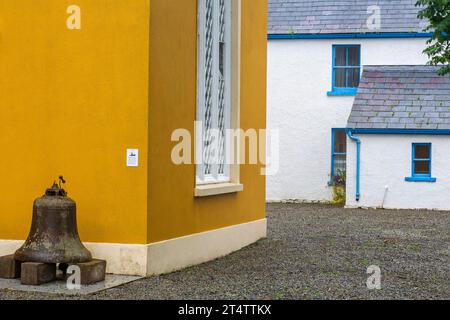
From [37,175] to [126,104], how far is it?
1.52 m

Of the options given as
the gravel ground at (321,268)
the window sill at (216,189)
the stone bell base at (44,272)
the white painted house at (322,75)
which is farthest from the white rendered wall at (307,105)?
the stone bell base at (44,272)

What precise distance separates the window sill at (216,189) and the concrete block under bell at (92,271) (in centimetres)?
242

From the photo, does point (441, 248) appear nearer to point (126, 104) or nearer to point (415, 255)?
point (415, 255)

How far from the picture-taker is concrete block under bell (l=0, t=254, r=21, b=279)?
1032 cm

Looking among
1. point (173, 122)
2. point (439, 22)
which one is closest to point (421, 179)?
point (439, 22)

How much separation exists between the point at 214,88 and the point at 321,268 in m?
3.29

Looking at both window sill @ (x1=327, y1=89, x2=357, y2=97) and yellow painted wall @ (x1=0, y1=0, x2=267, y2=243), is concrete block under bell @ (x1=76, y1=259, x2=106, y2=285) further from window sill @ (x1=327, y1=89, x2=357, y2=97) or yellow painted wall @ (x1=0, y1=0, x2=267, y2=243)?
window sill @ (x1=327, y1=89, x2=357, y2=97)

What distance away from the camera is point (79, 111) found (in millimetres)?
10930

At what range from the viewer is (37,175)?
11117 millimetres

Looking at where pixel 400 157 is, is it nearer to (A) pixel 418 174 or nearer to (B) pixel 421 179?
(A) pixel 418 174

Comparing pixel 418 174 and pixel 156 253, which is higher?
pixel 418 174

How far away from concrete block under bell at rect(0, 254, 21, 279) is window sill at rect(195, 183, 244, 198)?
2.89 meters

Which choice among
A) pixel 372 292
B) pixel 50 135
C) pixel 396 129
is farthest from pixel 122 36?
pixel 396 129

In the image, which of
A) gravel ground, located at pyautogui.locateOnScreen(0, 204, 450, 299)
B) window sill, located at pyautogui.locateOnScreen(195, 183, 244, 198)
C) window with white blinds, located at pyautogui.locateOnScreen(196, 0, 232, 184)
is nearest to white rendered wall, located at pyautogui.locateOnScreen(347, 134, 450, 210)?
gravel ground, located at pyautogui.locateOnScreen(0, 204, 450, 299)
